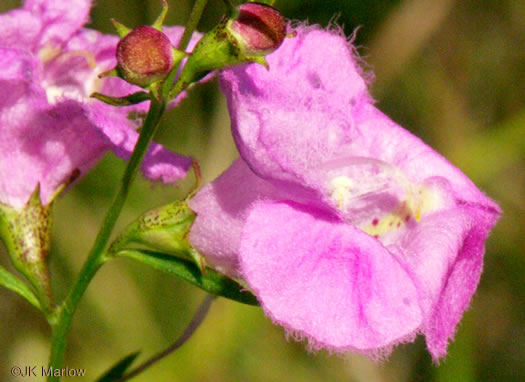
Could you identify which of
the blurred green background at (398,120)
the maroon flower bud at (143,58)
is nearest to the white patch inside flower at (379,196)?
the maroon flower bud at (143,58)

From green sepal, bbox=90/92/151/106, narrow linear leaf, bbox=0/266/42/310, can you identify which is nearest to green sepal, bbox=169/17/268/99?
green sepal, bbox=90/92/151/106

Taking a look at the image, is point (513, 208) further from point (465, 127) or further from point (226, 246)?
point (226, 246)

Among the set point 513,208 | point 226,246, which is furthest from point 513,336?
point 226,246

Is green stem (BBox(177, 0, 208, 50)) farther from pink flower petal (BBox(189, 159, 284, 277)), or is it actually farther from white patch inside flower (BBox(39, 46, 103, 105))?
white patch inside flower (BBox(39, 46, 103, 105))

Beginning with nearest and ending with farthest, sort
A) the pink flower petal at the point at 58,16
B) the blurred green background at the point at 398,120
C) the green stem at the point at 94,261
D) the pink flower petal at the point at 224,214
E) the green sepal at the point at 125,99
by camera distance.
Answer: the green sepal at the point at 125,99 → the green stem at the point at 94,261 → the pink flower petal at the point at 224,214 → the pink flower petal at the point at 58,16 → the blurred green background at the point at 398,120

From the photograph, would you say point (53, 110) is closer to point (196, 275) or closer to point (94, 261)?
point (94, 261)

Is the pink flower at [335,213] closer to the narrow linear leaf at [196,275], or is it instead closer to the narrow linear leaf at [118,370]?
the narrow linear leaf at [196,275]
